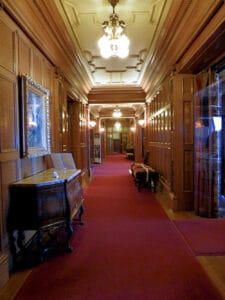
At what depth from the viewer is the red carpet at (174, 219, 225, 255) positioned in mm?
3123

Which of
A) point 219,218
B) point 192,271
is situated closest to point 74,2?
point 192,271

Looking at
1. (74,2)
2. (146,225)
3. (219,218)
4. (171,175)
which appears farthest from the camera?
(171,175)

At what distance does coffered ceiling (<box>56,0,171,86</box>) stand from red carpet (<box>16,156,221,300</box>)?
10.6 ft

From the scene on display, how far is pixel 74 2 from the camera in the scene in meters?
3.40

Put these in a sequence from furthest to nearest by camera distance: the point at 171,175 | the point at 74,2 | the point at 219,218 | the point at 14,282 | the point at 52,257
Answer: the point at 171,175 → the point at 219,218 → the point at 74,2 → the point at 52,257 → the point at 14,282

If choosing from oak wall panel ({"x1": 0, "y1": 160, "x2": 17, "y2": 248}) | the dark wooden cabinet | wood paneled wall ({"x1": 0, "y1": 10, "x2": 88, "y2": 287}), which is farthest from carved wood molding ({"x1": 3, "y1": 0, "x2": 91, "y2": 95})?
the dark wooden cabinet

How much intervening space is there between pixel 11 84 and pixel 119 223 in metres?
2.72

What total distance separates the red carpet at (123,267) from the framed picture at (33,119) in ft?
4.42

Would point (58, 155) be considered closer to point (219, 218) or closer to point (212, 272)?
point (212, 272)

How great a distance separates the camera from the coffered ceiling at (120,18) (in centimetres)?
347

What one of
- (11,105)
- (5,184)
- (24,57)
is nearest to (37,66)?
(24,57)

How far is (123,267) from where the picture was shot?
2.70 metres

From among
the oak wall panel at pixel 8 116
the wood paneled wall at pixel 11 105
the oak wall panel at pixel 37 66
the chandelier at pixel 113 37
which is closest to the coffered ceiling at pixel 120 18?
the chandelier at pixel 113 37

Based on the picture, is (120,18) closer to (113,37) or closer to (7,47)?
(113,37)
